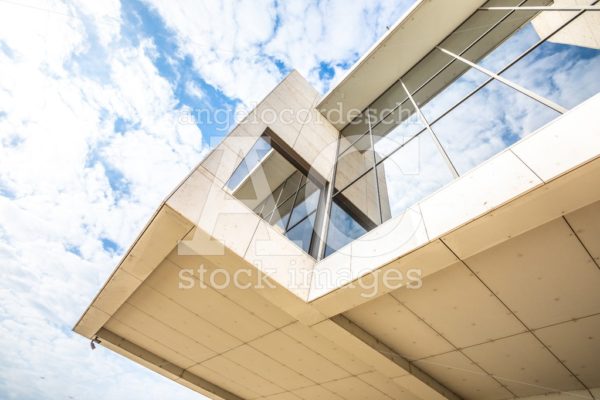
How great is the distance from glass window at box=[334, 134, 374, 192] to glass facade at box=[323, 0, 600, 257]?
0.11 feet

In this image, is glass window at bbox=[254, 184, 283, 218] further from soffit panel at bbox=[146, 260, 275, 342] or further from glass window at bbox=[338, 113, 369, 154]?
soffit panel at bbox=[146, 260, 275, 342]

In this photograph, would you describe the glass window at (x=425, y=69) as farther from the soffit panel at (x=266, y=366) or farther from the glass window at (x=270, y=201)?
the soffit panel at (x=266, y=366)

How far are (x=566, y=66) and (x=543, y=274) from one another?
360 centimetres

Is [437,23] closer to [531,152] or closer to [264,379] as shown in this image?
[531,152]

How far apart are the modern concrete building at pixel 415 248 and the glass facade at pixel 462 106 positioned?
0.05 m

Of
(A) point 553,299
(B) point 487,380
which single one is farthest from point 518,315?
(B) point 487,380

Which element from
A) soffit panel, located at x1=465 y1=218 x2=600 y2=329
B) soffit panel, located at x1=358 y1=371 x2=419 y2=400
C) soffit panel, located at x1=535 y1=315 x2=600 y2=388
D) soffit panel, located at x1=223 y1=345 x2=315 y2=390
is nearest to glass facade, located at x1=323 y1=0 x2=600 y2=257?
soffit panel, located at x1=465 y1=218 x2=600 y2=329

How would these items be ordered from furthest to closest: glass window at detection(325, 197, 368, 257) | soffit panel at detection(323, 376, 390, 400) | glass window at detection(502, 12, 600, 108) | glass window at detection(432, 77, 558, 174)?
1. soffit panel at detection(323, 376, 390, 400)
2. glass window at detection(325, 197, 368, 257)
3. glass window at detection(432, 77, 558, 174)
4. glass window at detection(502, 12, 600, 108)

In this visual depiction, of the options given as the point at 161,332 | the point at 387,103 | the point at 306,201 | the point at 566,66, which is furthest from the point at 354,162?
the point at 161,332

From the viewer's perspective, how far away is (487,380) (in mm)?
5656

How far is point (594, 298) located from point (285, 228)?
625 centimetres

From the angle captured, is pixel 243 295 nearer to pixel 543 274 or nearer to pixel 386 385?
pixel 386 385

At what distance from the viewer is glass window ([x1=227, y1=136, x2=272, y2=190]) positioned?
5883 mm

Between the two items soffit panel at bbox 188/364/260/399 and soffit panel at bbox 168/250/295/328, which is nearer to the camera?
soffit panel at bbox 168/250/295/328
